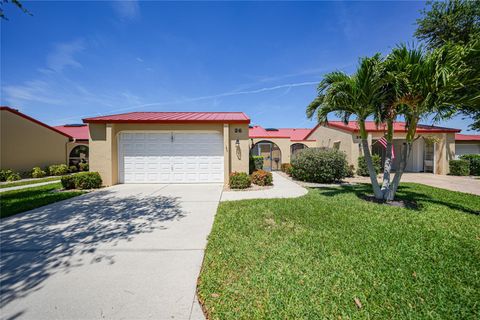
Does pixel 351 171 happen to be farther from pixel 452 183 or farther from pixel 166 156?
pixel 166 156

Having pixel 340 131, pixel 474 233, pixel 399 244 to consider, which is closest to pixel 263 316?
pixel 399 244

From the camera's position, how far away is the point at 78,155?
1794 cm

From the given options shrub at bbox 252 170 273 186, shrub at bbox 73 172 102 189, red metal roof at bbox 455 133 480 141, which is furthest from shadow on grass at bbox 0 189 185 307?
red metal roof at bbox 455 133 480 141

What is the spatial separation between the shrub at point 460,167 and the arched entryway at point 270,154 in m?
13.3

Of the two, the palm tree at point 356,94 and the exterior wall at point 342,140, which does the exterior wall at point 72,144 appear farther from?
the exterior wall at point 342,140

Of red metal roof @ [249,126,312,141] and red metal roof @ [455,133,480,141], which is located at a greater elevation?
red metal roof @ [249,126,312,141]

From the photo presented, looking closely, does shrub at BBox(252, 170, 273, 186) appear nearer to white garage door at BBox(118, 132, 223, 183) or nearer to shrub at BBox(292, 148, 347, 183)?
white garage door at BBox(118, 132, 223, 183)

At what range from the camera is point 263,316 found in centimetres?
203

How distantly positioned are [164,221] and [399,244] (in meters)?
5.23

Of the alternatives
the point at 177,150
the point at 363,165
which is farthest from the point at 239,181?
the point at 363,165

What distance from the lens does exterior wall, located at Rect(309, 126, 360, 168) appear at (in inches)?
556

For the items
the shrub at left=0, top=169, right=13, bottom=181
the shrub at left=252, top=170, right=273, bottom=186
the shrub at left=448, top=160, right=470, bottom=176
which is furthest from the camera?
the shrub at left=448, top=160, right=470, bottom=176

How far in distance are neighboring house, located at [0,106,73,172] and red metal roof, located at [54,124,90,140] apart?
1607mm

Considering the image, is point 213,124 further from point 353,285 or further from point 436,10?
point 436,10
